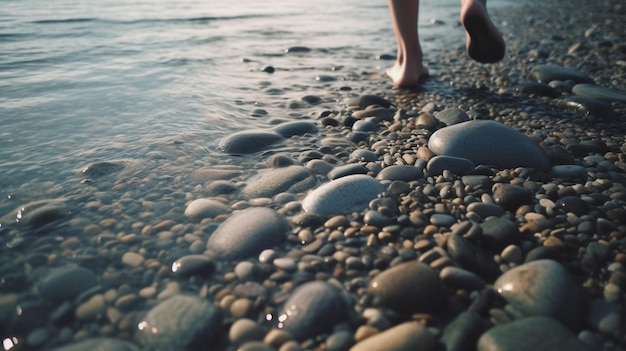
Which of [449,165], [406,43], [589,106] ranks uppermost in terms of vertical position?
[406,43]

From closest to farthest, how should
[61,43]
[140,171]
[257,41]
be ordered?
[140,171]
[61,43]
[257,41]

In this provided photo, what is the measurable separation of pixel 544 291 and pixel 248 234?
850mm

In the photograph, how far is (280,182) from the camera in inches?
69.5

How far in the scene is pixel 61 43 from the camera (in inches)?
206

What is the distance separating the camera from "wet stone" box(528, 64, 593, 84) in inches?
127

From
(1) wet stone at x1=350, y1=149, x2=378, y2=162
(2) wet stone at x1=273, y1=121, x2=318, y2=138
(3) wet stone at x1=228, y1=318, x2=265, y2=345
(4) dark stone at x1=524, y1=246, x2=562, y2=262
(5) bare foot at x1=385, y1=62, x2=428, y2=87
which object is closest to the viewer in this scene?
(3) wet stone at x1=228, y1=318, x2=265, y2=345

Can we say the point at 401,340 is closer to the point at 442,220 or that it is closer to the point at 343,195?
the point at 442,220

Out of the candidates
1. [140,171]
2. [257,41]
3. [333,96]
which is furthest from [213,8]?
[140,171]

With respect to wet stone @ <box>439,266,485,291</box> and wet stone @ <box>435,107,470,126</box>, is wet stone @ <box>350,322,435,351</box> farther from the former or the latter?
wet stone @ <box>435,107,470,126</box>

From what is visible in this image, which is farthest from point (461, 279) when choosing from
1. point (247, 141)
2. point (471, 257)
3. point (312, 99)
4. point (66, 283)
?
point (312, 99)

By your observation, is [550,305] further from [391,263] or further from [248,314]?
[248,314]

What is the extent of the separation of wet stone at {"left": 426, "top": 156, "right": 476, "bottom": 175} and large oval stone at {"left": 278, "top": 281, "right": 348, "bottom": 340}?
0.90 meters

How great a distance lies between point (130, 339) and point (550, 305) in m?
1.02

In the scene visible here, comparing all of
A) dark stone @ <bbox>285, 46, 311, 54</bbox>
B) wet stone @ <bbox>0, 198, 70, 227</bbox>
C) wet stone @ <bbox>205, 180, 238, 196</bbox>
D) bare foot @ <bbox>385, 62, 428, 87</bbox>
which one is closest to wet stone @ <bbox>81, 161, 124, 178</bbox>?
wet stone @ <bbox>0, 198, 70, 227</bbox>
